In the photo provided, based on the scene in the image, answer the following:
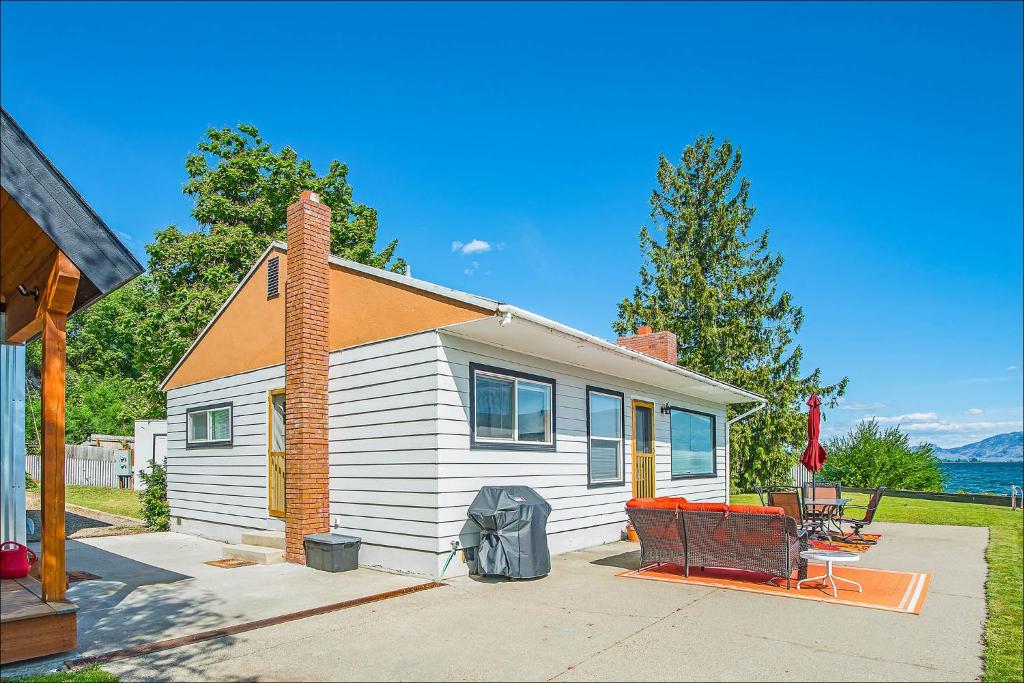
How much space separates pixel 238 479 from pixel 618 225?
21009 mm

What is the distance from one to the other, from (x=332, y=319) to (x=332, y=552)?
10.3 ft

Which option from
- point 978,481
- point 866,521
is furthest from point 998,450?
point 866,521

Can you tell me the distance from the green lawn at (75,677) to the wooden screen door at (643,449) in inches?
350

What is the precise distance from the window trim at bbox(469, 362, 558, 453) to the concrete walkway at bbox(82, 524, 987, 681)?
1.70 metres

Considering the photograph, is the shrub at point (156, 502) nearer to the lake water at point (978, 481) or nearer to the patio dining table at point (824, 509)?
the patio dining table at point (824, 509)

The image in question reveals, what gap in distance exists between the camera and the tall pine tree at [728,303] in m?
24.2

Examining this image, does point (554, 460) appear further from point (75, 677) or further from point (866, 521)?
point (75, 677)

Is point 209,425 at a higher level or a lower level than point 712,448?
higher

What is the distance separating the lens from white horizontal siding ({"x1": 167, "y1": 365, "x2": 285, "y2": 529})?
10.5 metres

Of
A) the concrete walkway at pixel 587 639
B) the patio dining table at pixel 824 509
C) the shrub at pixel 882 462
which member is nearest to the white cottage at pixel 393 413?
the concrete walkway at pixel 587 639

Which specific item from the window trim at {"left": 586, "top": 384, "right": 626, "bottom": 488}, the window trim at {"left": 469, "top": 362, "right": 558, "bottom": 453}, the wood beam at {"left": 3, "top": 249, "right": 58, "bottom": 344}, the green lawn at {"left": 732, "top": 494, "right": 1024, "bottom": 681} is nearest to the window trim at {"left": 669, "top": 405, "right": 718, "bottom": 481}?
the window trim at {"left": 586, "top": 384, "right": 626, "bottom": 488}

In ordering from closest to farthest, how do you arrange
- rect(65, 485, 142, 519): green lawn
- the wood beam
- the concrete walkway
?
the concrete walkway, the wood beam, rect(65, 485, 142, 519): green lawn

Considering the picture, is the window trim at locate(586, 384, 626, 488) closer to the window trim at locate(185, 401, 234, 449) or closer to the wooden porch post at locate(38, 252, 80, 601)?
the window trim at locate(185, 401, 234, 449)

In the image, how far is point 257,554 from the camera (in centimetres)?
892
